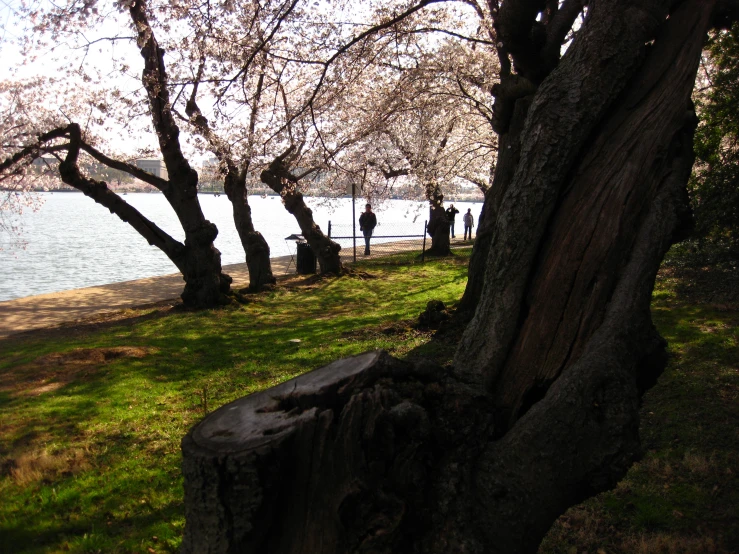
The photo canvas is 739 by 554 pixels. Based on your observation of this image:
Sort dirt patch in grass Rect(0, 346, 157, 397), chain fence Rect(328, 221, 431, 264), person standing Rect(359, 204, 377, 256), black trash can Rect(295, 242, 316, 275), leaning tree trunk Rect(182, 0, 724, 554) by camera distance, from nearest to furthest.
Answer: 1. leaning tree trunk Rect(182, 0, 724, 554)
2. dirt patch in grass Rect(0, 346, 157, 397)
3. black trash can Rect(295, 242, 316, 275)
4. chain fence Rect(328, 221, 431, 264)
5. person standing Rect(359, 204, 377, 256)

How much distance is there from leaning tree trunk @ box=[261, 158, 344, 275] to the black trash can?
0.83 metres

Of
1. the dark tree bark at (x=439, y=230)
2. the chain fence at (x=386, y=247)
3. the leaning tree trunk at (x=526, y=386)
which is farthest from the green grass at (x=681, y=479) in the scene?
the dark tree bark at (x=439, y=230)

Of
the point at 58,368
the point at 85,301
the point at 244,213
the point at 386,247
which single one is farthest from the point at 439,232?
the point at 58,368

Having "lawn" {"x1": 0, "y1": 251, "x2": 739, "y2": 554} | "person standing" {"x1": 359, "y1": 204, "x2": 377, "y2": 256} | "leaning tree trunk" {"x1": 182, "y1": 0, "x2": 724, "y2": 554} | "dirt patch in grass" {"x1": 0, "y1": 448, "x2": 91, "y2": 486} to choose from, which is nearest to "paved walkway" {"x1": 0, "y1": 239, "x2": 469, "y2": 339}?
"lawn" {"x1": 0, "y1": 251, "x2": 739, "y2": 554}

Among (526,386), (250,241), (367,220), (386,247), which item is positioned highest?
(367,220)

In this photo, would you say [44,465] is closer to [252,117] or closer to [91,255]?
[252,117]

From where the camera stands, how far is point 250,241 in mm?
15727

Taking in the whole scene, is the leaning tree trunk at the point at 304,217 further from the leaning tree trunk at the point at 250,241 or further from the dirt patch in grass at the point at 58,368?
the dirt patch in grass at the point at 58,368

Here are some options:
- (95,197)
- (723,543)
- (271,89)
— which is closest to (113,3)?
(95,197)

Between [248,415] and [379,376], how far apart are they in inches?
23.7

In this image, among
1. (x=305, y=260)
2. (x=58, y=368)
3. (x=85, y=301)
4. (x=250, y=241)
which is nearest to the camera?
(x=58, y=368)

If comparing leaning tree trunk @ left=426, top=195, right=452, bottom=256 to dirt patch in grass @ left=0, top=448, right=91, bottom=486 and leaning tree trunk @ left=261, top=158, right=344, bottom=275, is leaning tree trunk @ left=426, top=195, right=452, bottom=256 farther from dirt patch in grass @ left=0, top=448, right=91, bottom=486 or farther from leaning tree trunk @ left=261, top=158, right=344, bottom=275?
→ dirt patch in grass @ left=0, top=448, right=91, bottom=486

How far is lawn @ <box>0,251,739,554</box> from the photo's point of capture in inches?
154

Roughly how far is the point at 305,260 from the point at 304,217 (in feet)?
5.41
